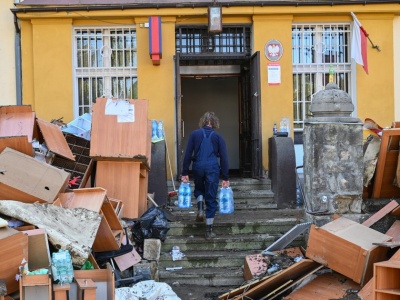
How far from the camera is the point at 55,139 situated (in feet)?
29.4

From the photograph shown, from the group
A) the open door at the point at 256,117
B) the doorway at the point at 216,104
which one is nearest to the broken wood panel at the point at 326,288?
the open door at the point at 256,117

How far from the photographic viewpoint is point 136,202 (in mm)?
8727

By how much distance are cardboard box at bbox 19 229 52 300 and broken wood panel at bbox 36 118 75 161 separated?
9.00 ft

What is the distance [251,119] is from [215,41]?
1.85 metres

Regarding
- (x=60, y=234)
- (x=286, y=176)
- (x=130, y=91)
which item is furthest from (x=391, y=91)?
(x=60, y=234)

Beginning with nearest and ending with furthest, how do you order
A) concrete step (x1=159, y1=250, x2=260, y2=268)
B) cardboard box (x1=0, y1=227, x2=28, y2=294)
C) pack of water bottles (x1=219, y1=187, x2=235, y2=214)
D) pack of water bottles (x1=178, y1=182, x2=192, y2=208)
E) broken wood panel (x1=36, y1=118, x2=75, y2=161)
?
1. cardboard box (x1=0, y1=227, x2=28, y2=294)
2. concrete step (x1=159, y1=250, x2=260, y2=268)
3. broken wood panel (x1=36, y1=118, x2=75, y2=161)
4. pack of water bottles (x1=219, y1=187, x2=235, y2=214)
5. pack of water bottles (x1=178, y1=182, x2=192, y2=208)

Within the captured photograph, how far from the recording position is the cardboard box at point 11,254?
5.68 metres

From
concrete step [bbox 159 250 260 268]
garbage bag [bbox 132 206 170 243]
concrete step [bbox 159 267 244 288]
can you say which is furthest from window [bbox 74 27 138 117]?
→ concrete step [bbox 159 267 244 288]

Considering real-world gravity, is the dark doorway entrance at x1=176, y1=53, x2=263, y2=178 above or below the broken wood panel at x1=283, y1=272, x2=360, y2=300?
above

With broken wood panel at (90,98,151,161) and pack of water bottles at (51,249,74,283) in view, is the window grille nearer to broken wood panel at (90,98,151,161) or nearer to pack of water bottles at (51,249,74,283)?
broken wood panel at (90,98,151,161)

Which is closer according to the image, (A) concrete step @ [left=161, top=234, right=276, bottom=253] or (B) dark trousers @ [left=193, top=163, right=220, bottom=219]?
(A) concrete step @ [left=161, top=234, right=276, bottom=253]

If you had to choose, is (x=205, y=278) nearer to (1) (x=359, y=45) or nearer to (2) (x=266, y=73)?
(2) (x=266, y=73)

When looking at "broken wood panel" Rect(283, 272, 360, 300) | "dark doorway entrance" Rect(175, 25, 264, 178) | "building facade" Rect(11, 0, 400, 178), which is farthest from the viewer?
"building facade" Rect(11, 0, 400, 178)

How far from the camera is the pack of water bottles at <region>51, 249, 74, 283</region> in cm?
575
